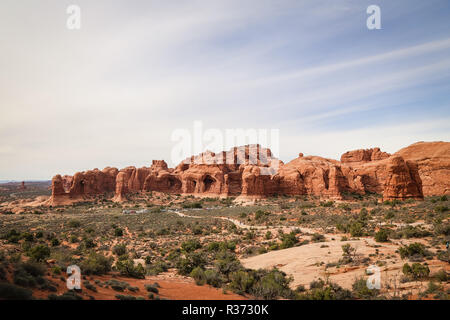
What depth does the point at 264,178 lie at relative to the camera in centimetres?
5541

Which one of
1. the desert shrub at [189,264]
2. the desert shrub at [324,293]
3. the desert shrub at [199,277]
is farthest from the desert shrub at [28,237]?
the desert shrub at [324,293]

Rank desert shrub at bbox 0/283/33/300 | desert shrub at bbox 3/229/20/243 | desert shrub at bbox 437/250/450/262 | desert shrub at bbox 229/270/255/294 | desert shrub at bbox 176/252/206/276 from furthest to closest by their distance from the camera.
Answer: desert shrub at bbox 3/229/20/243
desert shrub at bbox 176/252/206/276
desert shrub at bbox 437/250/450/262
desert shrub at bbox 229/270/255/294
desert shrub at bbox 0/283/33/300

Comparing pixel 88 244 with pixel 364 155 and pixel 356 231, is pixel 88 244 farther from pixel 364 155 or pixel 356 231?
pixel 364 155

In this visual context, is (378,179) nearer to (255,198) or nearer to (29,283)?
(255,198)

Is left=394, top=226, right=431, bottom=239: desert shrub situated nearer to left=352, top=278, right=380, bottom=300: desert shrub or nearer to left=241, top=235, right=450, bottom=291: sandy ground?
left=241, top=235, right=450, bottom=291: sandy ground

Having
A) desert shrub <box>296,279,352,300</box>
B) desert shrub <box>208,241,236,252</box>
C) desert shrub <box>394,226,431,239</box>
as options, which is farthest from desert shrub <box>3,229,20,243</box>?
desert shrub <box>394,226,431,239</box>

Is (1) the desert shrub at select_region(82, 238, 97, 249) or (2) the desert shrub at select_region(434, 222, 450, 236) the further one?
(1) the desert shrub at select_region(82, 238, 97, 249)

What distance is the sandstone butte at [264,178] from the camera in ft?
160

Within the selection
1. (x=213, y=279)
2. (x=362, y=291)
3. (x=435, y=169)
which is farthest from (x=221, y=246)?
(x=435, y=169)

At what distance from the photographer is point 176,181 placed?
66.1 metres

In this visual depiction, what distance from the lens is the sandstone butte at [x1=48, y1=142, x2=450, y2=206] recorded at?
48906mm
